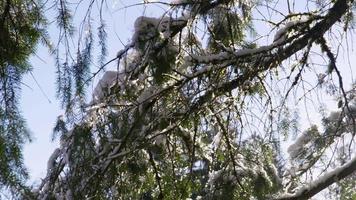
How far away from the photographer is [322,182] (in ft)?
10.2

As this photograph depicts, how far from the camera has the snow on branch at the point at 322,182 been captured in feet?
9.96

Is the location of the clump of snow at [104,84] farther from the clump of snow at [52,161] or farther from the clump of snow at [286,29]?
the clump of snow at [286,29]

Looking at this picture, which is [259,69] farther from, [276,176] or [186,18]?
[276,176]

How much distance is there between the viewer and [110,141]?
7.92 feet

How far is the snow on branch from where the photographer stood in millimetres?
3035

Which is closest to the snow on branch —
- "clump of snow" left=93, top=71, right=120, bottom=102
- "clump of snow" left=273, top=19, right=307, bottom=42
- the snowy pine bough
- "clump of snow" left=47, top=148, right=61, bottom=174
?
the snowy pine bough

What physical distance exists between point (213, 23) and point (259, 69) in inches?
20.2

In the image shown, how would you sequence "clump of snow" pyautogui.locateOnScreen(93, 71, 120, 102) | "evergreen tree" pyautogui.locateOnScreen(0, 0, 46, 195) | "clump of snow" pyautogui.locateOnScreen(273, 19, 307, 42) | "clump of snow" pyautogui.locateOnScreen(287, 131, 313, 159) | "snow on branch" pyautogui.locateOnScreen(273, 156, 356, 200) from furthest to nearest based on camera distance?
"clump of snow" pyautogui.locateOnScreen(287, 131, 313, 159) → "snow on branch" pyautogui.locateOnScreen(273, 156, 356, 200) → "clump of snow" pyautogui.locateOnScreen(93, 71, 120, 102) → "clump of snow" pyautogui.locateOnScreen(273, 19, 307, 42) → "evergreen tree" pyautogui.locateOnScreen(0, 0, 46, 195)

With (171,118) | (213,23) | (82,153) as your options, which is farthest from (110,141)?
(213,23)

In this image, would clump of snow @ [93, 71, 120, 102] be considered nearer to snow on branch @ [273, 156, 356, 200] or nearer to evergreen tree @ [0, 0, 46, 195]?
evergreen tree @ [0, 0, 46, 195]

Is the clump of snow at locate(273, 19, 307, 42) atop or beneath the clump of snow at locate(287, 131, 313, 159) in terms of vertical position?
beneath

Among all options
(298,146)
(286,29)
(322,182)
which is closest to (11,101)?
(286,29)

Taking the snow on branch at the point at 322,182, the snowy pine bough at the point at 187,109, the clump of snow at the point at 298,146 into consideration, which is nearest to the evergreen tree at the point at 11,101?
the snowy pine bough at the point at 187,109

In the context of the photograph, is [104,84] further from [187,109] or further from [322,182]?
[322,182]
